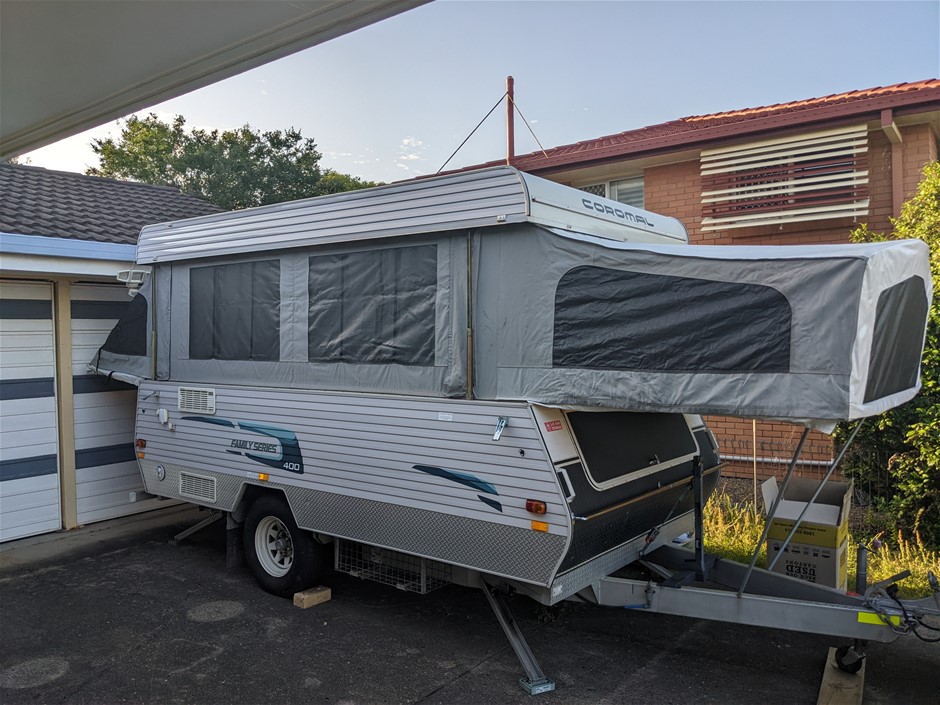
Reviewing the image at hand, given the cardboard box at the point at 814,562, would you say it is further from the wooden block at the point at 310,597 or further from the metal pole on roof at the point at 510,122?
the metal pole on roof at the point at 510,122

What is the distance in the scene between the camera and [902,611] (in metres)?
3.76

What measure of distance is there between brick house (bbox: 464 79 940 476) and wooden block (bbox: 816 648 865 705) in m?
4.43

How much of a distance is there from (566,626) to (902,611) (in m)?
2.30

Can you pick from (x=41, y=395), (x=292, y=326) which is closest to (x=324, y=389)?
(x=292, y=326)

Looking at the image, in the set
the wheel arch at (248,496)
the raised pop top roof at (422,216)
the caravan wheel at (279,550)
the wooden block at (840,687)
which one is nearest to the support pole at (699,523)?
the wooden block at (840,687)

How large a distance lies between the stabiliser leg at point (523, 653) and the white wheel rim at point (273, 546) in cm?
196

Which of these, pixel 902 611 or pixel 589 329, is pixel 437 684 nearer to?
pixel 589 329

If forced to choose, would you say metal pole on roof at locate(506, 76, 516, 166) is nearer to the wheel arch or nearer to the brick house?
the brick house

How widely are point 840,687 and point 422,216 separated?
151 inches

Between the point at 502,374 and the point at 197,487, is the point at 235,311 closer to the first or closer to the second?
the point at 197,487

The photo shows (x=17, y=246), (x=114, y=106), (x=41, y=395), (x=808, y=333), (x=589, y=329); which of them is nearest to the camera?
(x=114, y=106)

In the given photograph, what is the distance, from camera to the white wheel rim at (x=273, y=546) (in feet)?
19.1

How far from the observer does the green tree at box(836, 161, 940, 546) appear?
621 cm

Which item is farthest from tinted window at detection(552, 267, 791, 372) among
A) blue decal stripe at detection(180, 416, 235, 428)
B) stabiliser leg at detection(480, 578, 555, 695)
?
blue decal stripe at detection(180, 416, 235, 428)
